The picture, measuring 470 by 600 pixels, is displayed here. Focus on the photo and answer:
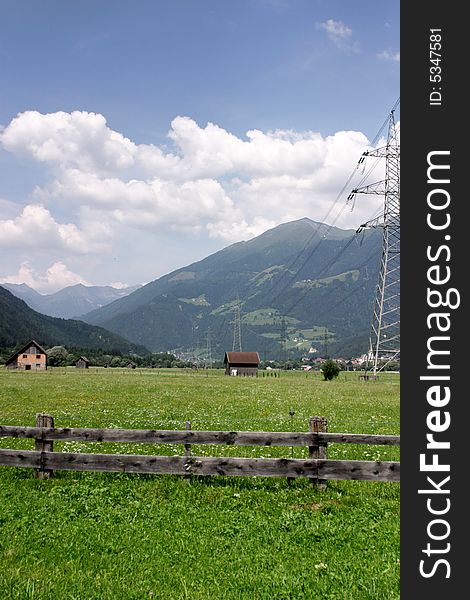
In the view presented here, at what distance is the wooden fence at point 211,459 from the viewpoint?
36.7 ft

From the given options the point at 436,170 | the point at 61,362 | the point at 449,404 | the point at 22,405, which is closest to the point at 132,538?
the point at 449,404

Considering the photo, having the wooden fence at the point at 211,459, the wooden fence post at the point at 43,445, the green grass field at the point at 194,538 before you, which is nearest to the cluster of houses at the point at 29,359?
the wooden fence post at the point at 43,445

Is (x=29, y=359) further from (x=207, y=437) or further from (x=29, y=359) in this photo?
(x=207, y=437)

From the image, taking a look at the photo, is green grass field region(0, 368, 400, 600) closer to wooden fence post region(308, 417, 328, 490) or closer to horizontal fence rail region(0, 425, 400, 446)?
wooden fence post region(308, 417, 328, 490)

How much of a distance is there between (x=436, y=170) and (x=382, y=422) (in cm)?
1940

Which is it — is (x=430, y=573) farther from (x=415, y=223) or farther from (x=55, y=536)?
(x=55, y=536)

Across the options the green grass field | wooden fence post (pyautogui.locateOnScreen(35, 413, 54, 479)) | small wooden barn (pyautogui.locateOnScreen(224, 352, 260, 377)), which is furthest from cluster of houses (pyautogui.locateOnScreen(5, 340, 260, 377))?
the green grass field

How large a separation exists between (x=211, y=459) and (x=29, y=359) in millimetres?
139201

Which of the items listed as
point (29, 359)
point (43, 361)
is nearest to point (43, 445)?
point (29, 359)

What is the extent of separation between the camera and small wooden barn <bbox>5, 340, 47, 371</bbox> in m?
137

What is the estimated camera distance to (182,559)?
8023 millimetres

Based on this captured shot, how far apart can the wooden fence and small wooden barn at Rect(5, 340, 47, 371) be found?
13285 centimetres

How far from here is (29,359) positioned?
455 feet

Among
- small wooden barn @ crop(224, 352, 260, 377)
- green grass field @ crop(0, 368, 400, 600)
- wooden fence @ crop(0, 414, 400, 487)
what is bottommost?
small wooden barn @ crop(224, 352, 260, 377)
